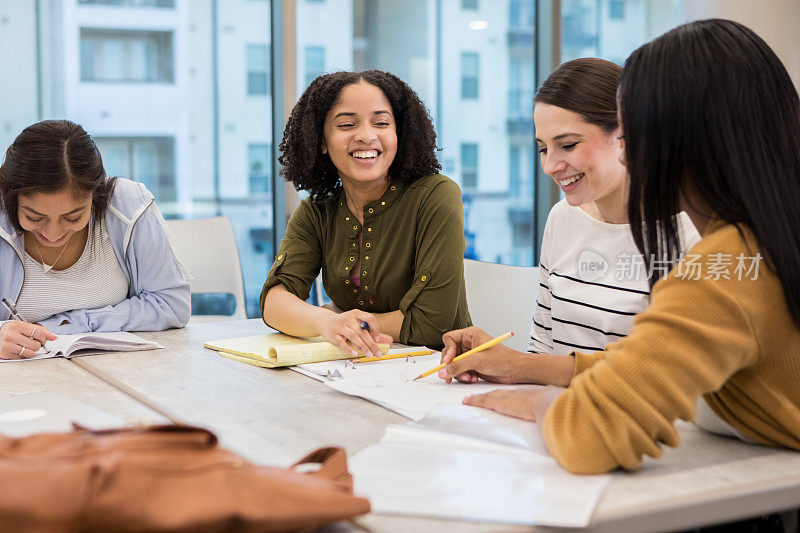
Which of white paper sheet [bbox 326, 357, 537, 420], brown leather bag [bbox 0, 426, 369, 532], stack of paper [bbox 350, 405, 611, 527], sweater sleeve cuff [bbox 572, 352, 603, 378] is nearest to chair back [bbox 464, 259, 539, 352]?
white paper sheet [bbox 326, 357, 537, 420]

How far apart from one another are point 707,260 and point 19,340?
1446 millimetres

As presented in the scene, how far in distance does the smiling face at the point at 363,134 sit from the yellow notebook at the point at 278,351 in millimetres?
486

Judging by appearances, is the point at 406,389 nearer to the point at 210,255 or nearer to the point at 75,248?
the point at 75,248

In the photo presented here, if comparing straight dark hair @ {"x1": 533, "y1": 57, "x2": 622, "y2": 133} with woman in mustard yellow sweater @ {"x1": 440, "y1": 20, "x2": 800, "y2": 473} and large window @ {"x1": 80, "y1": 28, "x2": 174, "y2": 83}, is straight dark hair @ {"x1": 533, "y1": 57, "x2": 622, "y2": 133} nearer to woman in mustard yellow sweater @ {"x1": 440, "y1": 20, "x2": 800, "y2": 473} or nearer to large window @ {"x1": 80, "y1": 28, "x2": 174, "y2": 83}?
woman in mustard yellow sweater @ {"x1": 440, "y1": 20, "x2": 800, "y2": 473}

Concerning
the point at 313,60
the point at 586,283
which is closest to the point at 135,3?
the point at 313,60

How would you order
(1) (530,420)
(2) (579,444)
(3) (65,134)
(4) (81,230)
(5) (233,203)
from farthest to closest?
(5) (233,203) → (4) (81,230) → (3) (65,134) → (1) (530,420) → (2) (579,444)

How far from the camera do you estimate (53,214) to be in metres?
1.96

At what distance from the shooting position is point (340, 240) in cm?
219

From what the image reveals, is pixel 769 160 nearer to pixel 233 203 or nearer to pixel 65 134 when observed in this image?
pixel 65 134

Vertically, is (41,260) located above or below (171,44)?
below

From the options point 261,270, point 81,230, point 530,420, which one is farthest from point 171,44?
point 530,420

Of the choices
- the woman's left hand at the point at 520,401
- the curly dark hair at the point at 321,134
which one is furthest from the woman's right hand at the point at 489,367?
the curly dark hair at the point at 321,134

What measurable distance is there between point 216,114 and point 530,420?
3.13m

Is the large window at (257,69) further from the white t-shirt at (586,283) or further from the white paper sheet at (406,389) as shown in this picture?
the white paper sheet at (406,389)
